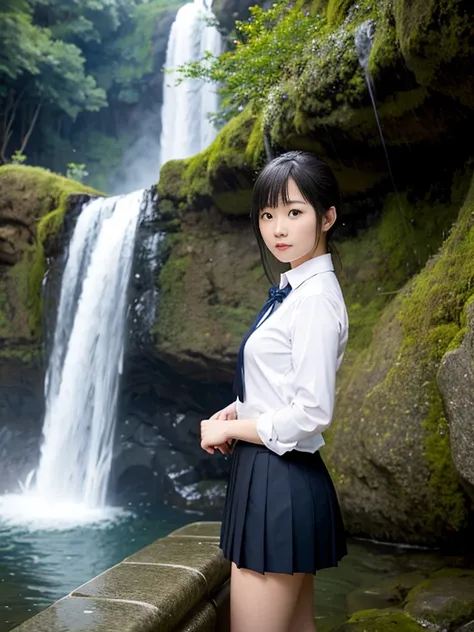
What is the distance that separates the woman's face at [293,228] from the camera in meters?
1.86

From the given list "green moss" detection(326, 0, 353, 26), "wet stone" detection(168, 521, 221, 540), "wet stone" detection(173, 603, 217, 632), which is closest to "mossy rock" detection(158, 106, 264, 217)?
"green moss" detection(326, 0, 353, 26)

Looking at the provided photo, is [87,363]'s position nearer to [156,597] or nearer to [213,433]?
[156,597]

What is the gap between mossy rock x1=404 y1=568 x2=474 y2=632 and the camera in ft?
10.4

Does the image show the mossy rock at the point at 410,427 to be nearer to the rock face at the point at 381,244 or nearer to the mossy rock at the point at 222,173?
Result: the rock face at the point at 381,244

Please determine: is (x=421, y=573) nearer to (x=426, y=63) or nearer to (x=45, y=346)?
(x=426, y=63)

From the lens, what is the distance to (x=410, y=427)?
4270mm

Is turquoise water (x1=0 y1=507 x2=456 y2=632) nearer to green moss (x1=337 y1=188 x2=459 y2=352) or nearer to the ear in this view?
green moss (x1=337 y1=188 x2=459 y2=352)

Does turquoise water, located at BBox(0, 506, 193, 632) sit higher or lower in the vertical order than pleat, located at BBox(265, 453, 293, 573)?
lower

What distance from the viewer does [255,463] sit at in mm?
1795

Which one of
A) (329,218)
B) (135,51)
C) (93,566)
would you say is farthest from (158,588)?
(135,51)

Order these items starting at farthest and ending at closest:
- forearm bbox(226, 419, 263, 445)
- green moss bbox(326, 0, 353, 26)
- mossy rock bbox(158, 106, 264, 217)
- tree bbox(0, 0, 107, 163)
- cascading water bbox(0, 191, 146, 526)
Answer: tree bbox(0, 0, 107, 163) < cascading water bbox(0, 191, 146, 526) < mossy rock bbox(158, 106, 264, 217) < green moss bbox(326, 0, 353, 26) < forearm bbox(226, 419, 263, 445)

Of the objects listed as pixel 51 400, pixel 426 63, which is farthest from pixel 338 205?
pixel 51 400

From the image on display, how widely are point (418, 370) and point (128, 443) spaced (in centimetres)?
629

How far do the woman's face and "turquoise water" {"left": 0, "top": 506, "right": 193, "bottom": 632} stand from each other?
3.10 m
